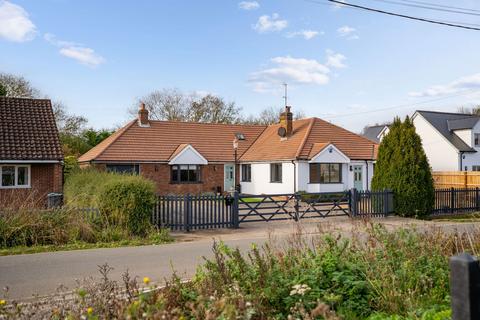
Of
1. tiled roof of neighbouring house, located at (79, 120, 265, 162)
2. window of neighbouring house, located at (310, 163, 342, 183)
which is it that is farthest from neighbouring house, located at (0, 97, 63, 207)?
→ window of neighbouring house, located at (310, 163, 342, 183)

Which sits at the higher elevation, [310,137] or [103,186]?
[310,137]

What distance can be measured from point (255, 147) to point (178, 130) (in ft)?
20.8

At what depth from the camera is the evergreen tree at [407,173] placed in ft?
65.3

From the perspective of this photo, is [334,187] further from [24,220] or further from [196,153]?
[24,220]

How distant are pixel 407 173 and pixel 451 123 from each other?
28548mm

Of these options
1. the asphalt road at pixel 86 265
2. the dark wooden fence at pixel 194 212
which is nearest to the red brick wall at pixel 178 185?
the dark wooden fence at pixel 194 212

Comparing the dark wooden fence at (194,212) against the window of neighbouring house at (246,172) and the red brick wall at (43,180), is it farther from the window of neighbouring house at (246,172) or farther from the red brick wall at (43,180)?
the window of neighbouring house at (246,172)

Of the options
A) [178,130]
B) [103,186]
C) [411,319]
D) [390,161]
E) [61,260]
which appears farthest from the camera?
[178,130]

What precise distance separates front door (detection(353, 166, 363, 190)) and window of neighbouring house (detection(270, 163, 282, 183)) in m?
5.54

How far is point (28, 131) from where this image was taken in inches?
849

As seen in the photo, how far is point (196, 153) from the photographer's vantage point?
102 ft

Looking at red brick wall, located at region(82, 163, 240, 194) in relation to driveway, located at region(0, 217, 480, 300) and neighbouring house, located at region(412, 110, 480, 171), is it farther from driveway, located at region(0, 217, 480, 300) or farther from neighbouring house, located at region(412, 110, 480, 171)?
neighbouring house, located at region(412, 110, 480, 171)

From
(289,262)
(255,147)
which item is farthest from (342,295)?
(255,147)

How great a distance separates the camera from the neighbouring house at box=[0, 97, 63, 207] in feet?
65.0
